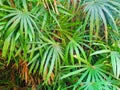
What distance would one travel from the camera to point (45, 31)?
1.81 metres

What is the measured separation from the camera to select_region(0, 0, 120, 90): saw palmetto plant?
174 centimetres

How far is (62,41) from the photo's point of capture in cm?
188

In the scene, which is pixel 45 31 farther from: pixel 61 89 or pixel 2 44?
pixel 61 89

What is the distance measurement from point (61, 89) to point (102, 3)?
2.07 feet

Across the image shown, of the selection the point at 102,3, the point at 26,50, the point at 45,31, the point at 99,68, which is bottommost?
the point at 99,68

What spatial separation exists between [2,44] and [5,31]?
0.09 metres

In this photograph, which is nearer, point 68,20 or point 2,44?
point 2,44

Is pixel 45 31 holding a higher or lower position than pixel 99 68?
higher

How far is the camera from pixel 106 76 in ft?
5.89

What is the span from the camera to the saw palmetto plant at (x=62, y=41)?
1738 millimetres

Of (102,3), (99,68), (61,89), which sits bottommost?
(61,89)

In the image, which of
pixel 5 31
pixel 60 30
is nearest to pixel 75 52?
pixel 60 30

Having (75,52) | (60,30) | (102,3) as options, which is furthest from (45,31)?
(102,3)

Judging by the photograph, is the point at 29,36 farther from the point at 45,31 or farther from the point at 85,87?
the point at 85,87
